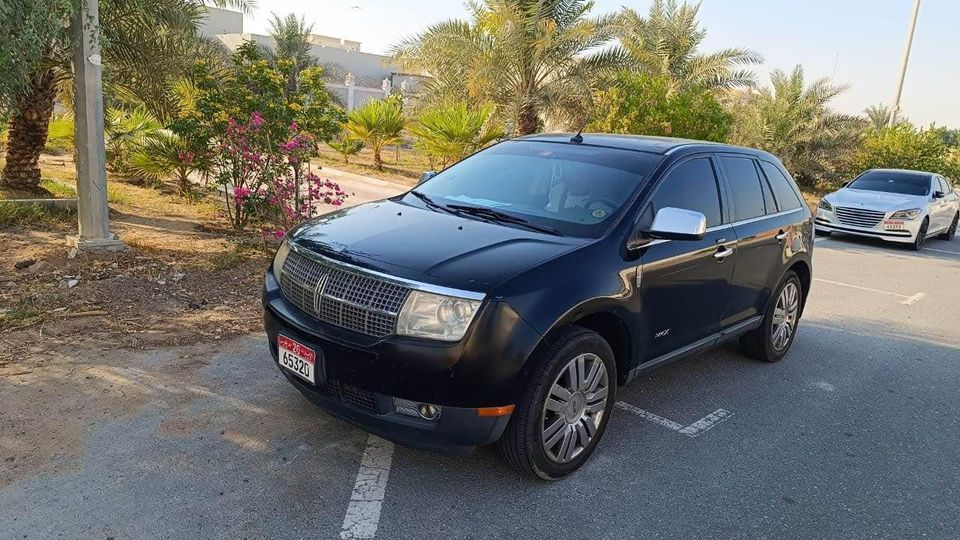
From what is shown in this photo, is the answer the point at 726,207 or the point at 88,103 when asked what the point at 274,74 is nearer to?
the point at 88,103

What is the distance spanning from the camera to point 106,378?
4426mm

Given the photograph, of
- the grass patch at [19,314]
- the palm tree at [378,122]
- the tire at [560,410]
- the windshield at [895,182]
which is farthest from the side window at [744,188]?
the palm tree at [378,122]

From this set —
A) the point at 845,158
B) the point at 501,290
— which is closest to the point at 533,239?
the point at 501,290

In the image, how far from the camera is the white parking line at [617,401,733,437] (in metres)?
4.37

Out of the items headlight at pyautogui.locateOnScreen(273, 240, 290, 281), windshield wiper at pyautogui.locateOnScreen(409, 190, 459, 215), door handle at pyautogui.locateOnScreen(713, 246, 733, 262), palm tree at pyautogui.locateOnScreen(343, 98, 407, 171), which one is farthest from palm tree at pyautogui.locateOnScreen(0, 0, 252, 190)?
palm tree at pyautogui.locateOnScreen(343, 98, 407, 171)

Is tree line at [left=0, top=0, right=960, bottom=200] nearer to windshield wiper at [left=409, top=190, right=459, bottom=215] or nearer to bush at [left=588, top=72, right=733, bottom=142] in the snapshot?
bush at [left=588, top=72, right=733, bottom=142]

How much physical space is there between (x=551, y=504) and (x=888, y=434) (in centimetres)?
251

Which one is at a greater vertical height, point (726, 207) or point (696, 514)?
point (726, 207)

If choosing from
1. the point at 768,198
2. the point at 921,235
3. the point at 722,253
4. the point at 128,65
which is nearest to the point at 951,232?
the point at 921,235

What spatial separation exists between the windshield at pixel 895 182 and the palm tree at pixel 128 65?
1258cm

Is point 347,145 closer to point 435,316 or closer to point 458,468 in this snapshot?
point 458,468

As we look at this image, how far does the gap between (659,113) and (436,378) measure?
11.4 m

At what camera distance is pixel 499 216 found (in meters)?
4.11

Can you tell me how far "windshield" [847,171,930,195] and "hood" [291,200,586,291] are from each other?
1324 cm
